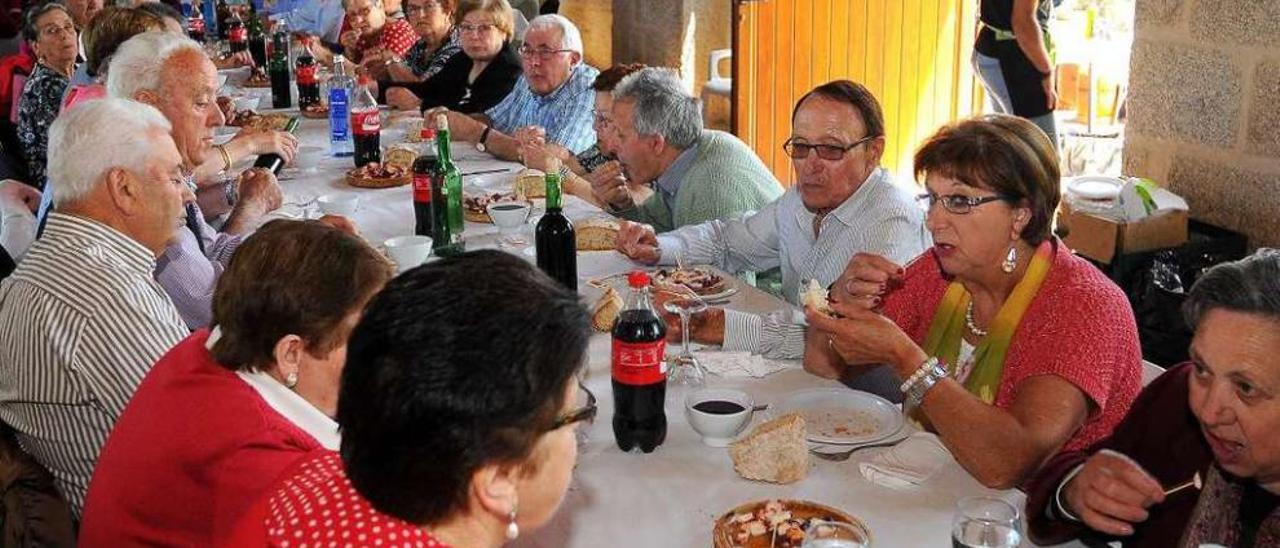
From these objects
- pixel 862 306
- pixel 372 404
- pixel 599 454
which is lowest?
pixel 599 454

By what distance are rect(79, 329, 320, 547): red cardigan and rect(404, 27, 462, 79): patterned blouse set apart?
3.77 meters

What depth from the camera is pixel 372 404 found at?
1.18 meters

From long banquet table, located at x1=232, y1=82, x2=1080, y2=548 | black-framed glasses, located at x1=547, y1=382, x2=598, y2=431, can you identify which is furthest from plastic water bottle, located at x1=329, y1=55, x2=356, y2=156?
black-framed glasses, located at x1=547, y1=382, x2=598, y2=431

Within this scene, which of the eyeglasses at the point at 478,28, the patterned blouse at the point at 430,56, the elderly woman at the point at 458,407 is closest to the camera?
the elderly woman at the point at 458,407

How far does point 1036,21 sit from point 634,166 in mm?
2262

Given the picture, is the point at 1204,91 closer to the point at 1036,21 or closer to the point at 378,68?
the point at 1036,21

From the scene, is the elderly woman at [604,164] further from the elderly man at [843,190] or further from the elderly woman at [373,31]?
the elderly woman at [373,31]

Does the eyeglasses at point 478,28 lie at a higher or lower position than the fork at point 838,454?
higher

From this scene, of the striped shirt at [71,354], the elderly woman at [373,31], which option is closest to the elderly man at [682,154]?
the striped shirt at [71,354]

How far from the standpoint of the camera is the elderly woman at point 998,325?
2.01 meters

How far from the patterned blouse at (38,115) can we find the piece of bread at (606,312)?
2.91 meters

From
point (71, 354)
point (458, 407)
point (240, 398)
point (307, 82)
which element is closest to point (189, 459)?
point (240, 398)

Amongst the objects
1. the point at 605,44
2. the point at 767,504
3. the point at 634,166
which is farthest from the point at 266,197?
the point at 605,44

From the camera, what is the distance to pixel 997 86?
5.36 meters
